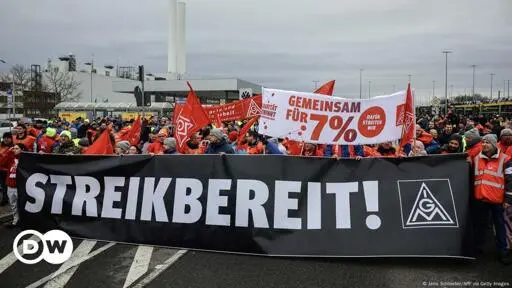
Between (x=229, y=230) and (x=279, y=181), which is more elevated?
(x=279, y=181)

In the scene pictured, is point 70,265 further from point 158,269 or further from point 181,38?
point 181,38

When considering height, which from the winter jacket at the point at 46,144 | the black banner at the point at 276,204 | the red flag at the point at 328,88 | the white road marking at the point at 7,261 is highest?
the red flag at the point at 328,88

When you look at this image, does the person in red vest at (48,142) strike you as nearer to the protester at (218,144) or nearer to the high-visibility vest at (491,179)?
the protester at (218,144)

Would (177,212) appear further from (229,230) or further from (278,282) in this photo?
(278,282)

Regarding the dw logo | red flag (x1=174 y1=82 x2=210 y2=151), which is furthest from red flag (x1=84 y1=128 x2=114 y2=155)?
the dw logo

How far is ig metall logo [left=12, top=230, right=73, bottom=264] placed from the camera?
6125 millimetres

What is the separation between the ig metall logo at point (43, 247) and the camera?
612 cm

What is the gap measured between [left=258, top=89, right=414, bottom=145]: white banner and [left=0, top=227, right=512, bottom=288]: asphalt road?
1770 mm

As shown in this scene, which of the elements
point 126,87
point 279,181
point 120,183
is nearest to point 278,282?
point 279,181

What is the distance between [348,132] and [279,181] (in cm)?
138

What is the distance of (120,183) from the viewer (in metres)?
6.69

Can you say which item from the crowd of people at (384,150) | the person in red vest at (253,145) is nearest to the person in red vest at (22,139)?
the crowd of people at (384,150)

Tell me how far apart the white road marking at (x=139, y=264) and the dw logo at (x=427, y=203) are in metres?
3.20

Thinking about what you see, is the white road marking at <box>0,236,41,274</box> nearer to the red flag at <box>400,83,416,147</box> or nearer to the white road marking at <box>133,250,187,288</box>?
the white road marking at <box>133,250,187,288</box>
